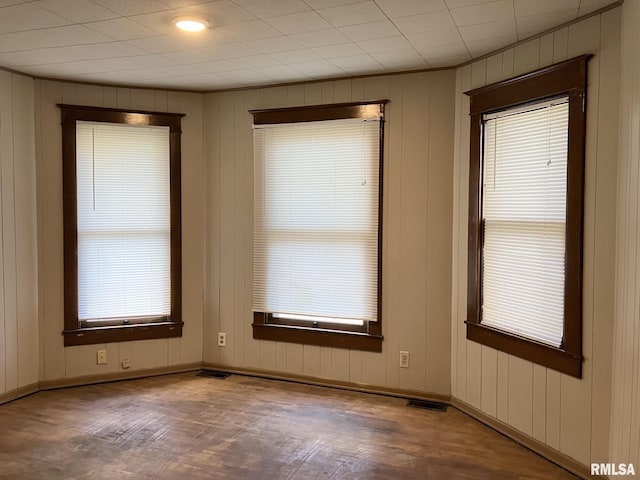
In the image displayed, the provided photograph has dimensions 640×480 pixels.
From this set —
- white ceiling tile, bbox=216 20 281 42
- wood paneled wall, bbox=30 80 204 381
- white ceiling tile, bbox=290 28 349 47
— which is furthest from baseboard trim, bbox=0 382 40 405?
white ceiling tile, bbox=290 28 349 47

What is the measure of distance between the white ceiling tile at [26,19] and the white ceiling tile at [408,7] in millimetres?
1703

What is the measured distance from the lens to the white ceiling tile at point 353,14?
2605 mm

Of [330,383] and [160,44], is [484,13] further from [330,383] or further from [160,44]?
[330,383]

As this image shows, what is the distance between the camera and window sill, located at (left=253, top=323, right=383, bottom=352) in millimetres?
4047

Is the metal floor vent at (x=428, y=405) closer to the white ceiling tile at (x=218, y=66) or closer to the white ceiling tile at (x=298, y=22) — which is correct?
the white ceiling tile at (x=298, y=22)

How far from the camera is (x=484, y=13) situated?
2699 mm

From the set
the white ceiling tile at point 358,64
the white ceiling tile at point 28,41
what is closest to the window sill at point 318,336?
the white ceiling tile at point 358,64

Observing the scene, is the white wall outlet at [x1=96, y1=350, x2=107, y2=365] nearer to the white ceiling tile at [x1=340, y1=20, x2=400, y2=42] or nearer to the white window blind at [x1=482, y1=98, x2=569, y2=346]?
the white window blind at [x1=482, y1=98, x2=569, y2=346]

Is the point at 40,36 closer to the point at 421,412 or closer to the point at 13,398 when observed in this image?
the point at 13,398

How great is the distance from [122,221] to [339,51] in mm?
2285

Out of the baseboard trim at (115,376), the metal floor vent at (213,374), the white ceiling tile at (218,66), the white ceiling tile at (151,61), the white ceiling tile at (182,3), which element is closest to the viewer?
the white ceiling tile at (182,3)

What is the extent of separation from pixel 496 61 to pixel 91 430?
3515 mm

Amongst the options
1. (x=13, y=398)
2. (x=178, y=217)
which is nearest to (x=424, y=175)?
(x=178, y=217)

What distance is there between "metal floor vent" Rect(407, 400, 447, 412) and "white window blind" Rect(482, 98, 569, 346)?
738 millimetres
